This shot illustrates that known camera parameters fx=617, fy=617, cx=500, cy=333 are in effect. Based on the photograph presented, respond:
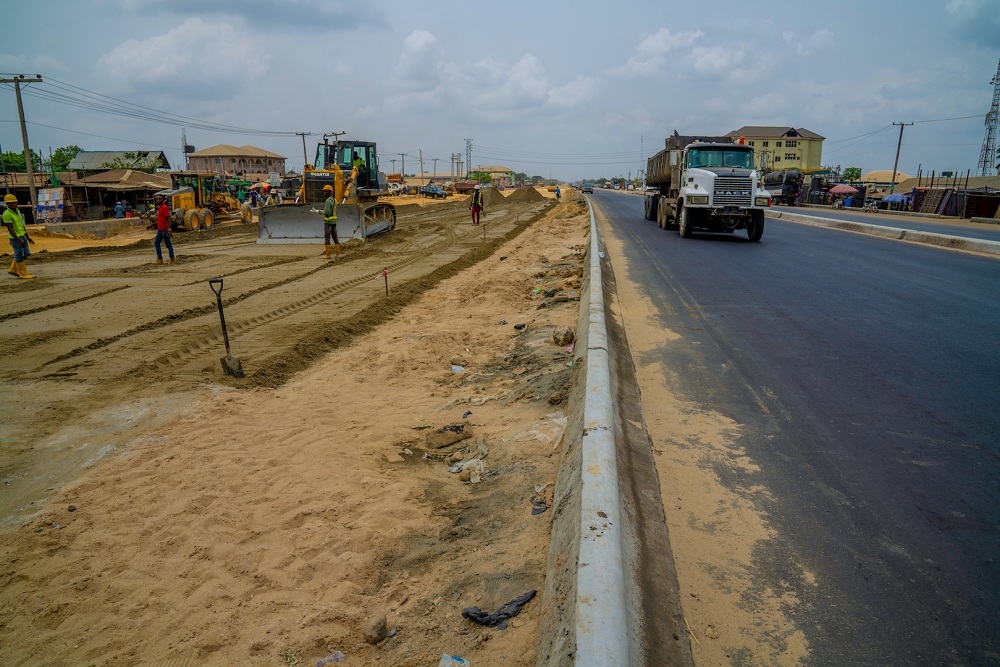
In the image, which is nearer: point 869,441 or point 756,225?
point 869,441

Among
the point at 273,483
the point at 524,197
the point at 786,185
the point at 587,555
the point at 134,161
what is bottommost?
the point at 273,483

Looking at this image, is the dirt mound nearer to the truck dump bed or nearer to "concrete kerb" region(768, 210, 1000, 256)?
the truck dump bed

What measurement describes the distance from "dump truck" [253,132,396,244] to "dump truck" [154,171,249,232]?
746 cm

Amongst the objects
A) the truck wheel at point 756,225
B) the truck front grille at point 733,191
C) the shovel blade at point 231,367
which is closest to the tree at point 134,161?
the truck front grille at point 733,191

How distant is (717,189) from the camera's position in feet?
57.4

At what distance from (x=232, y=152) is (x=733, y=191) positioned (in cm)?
11342

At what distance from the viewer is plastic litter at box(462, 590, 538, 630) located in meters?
2.89

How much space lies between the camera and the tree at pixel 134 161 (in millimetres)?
62006

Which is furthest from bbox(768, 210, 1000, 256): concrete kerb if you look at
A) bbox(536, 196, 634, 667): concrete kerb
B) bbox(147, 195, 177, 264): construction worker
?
bbox(147, 195, 177, 264): construction worker

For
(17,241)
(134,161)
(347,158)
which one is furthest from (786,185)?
(134,161)

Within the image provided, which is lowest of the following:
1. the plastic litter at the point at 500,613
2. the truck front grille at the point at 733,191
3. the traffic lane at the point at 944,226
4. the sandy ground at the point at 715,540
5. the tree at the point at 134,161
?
the plastic litter at the point at 500,613

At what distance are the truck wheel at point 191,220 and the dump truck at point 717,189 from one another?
70.0 ft

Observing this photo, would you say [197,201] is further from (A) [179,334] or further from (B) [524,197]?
(B) [524,197]

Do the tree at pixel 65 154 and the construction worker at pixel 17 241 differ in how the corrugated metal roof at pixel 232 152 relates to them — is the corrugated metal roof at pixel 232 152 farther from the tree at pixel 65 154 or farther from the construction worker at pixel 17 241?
the construction worker at pixel 17 241
